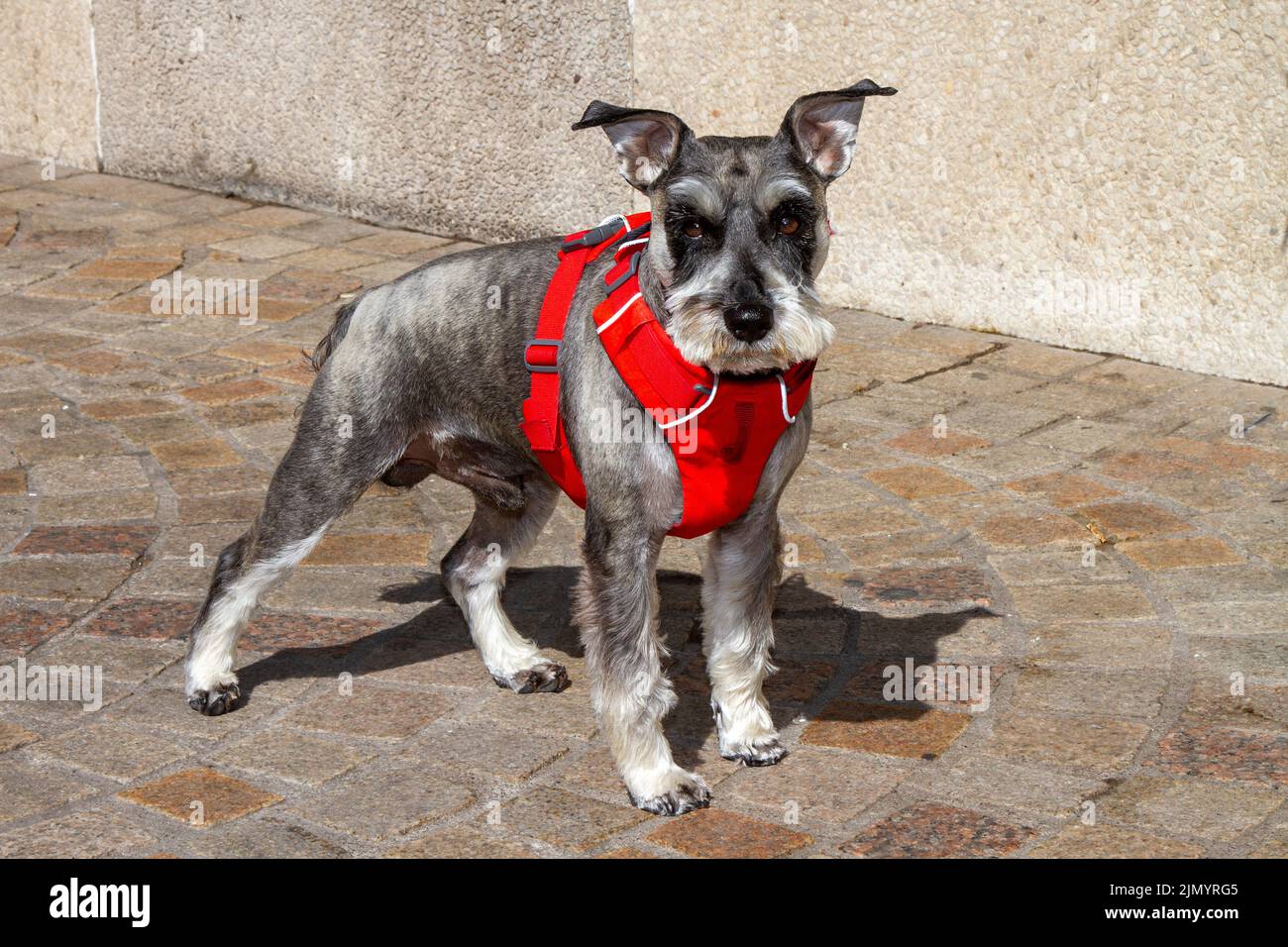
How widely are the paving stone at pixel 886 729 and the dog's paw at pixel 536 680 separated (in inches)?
35.8

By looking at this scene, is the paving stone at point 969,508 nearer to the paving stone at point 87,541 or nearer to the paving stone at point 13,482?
the paving stone at point 87,541

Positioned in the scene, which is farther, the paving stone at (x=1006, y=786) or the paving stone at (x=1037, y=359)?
the paving stone at (x=1037, y=359)

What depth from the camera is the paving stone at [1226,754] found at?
470cm

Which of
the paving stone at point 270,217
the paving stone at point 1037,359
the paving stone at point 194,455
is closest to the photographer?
the paving stone at point 194,455

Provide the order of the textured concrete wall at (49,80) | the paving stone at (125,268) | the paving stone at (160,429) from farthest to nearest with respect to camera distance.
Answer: the textured concrete wall at (49,80) → the paving stone at (125,268) → the paving stone at (160,429)

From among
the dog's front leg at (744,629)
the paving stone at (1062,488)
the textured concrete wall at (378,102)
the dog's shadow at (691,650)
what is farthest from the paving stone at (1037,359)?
the dog's front leg at (744,629)

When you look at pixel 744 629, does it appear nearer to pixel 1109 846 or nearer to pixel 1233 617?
pixel 1109 846

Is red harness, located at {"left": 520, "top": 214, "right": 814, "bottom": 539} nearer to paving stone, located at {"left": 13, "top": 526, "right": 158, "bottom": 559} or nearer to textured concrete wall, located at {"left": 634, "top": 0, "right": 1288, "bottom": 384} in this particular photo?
paving stone, located at {"left": 13, "top": 526, "right": 158, "bottom": 559}

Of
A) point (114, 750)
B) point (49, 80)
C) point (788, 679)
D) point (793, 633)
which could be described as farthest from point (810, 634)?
point (49, 80)

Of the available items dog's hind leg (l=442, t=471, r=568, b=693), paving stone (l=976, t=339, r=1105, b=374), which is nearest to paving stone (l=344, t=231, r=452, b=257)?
paving stone (l=976, t=339, r=1105, b=374)

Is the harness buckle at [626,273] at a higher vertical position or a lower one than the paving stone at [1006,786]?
higher

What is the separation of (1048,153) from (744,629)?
15.2 feet

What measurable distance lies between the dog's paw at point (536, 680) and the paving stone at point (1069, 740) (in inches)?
59.1

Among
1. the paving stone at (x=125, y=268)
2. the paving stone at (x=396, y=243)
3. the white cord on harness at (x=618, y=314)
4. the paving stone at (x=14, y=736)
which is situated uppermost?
the white cord on harness at (x=618, y=314)
